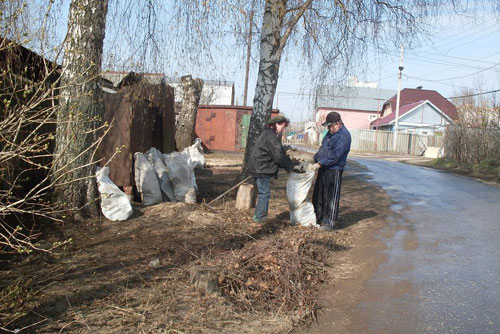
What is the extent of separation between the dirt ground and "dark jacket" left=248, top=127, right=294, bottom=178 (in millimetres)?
835

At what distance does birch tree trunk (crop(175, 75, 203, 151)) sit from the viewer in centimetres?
1590

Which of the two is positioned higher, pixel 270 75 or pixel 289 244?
pixel 270 75

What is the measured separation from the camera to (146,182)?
7.25 m

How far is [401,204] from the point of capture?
9.62 meters

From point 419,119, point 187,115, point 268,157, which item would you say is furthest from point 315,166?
point 419,119

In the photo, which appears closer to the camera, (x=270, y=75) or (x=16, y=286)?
(x=16, y=286)

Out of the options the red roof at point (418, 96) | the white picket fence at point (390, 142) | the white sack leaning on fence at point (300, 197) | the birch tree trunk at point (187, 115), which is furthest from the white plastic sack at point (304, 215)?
the red roof at point (418, 96)

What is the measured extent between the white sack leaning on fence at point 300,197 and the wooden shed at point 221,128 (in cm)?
1918

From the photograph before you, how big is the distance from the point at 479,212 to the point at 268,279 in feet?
21.0

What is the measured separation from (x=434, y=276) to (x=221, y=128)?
21.8 meters

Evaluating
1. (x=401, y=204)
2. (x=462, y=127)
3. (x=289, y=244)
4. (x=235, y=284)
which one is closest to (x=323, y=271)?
(x=289, y=244)

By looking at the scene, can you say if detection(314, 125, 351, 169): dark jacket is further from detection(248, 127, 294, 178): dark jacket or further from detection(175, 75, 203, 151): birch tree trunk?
detection(175, 75, 203, 151): birch tree trunk

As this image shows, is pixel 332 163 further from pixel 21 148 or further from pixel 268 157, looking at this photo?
pixel 21 148

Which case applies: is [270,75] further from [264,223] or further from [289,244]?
[289,244]
